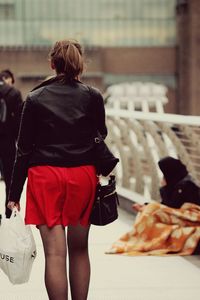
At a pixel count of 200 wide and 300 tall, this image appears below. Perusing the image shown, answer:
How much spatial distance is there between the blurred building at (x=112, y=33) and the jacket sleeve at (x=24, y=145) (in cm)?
6253

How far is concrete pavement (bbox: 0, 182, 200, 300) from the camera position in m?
8.27

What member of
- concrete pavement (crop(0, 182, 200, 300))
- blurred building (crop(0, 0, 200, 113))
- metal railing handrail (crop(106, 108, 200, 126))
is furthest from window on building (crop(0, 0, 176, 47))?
concrete pavement (crop(0, 182, 200, 300))

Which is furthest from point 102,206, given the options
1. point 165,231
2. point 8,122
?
point 8,122

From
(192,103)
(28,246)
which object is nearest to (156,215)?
(28,246)

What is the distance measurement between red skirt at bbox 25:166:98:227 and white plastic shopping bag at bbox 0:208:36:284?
18cm

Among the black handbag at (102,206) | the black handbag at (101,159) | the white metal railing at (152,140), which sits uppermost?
the black handbag at (101,159)

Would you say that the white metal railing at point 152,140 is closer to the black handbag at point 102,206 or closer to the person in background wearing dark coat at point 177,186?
the person in background wearing dark coat at point 177,186

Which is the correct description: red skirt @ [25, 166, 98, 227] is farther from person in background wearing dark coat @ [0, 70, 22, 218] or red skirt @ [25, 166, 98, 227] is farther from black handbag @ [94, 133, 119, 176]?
person in background wearing dark coat @ [0, 70, 22, 218]

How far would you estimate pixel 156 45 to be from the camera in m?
72.6

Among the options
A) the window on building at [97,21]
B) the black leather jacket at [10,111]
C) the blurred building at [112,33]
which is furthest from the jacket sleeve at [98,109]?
the window on building at [97,21]

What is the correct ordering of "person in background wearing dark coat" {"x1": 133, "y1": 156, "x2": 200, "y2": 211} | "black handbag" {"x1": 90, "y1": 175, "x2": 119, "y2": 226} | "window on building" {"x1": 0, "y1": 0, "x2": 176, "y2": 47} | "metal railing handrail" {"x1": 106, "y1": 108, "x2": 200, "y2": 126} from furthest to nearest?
"window on building" {"x1": 0, "y1": 0, "x2": 176, "y2": 47}, "metal railing handrail" {"x1": 106, "y1": 108, "x2": 200, "y2": 126}, "person in background wearing dark coat" {"x1": 133, "y1": 156, "x2": 200, "y2": 211}, "black handbag" {"x1": 90, "y1": 175, "x2": 119, "y2": 226}

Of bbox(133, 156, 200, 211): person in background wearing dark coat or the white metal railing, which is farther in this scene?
the white metal railing

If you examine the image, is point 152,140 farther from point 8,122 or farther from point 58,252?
point 58,252

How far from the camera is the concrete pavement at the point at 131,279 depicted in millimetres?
8266
